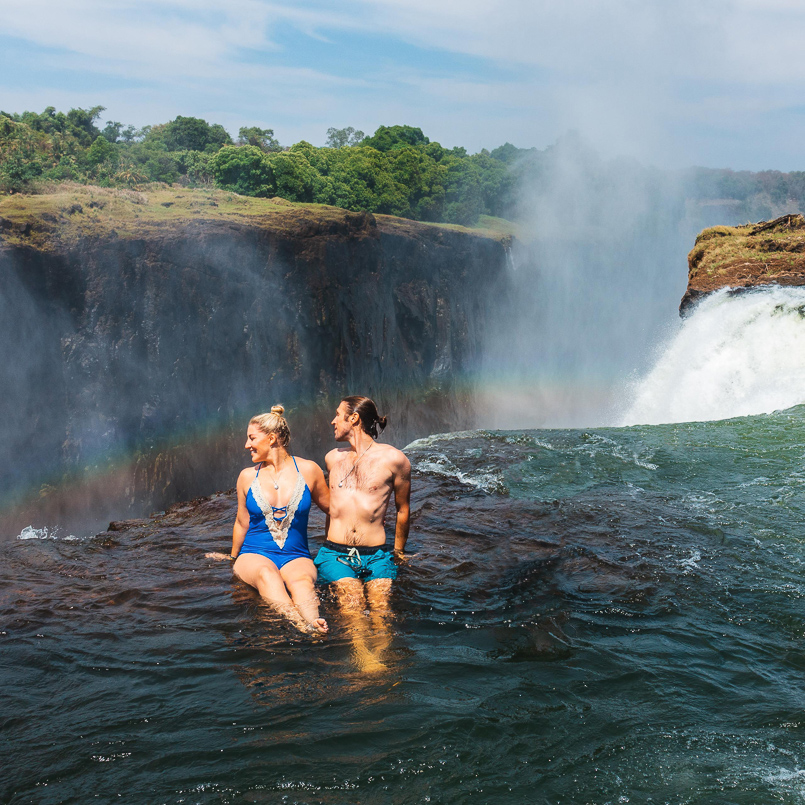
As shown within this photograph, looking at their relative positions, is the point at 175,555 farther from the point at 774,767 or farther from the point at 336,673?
the point at 774,767

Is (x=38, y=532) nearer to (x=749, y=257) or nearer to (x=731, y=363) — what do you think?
(x=731, y=363)

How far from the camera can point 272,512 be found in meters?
5.30

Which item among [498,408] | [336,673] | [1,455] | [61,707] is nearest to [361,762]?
[336,673]

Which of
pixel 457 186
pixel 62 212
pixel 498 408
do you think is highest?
pixel 457 186

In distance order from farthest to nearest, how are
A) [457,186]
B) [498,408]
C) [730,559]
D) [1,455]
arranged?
[457,186]
[498,408]
[1,455]
[730,559]

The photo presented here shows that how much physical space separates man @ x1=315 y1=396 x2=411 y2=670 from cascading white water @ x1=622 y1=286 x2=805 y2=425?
1299cm

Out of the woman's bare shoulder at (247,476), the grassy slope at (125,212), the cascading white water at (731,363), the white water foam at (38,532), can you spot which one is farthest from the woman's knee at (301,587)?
the grassy slope at (125,212)

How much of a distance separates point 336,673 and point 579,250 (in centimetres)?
A: 4258

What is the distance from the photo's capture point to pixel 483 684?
418cm

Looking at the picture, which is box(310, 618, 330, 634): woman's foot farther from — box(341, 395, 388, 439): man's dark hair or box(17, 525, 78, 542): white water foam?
box(17, 525, 78, 542): white water foam

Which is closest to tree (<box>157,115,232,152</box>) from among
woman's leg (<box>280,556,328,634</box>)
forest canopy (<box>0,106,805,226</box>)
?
forest canopy (<box>0,106,805,226</box>)

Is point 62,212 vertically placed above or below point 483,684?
above

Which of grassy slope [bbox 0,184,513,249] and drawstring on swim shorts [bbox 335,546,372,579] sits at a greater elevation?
grassy slope [bbox 0,184,513,249]

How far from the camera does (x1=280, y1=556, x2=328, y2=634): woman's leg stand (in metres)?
4.83
